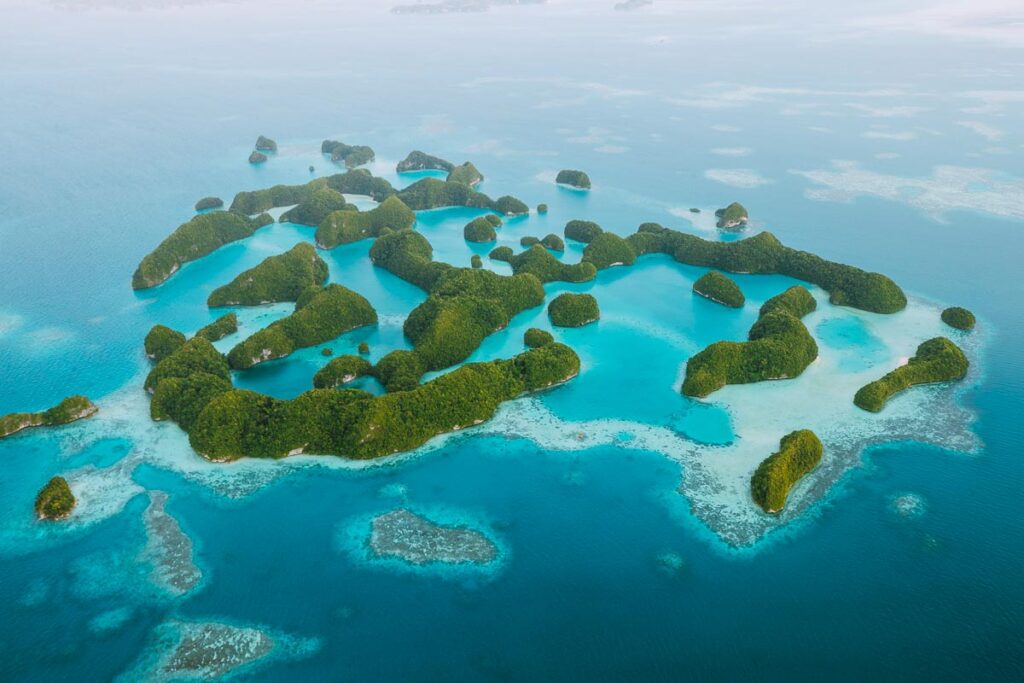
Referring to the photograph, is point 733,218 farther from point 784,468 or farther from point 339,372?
point 339,372

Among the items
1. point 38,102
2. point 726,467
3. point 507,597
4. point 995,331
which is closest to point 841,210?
point 995,331

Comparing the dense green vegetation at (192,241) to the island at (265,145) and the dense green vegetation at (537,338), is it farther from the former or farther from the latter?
the dense green vegetation at (537,338)

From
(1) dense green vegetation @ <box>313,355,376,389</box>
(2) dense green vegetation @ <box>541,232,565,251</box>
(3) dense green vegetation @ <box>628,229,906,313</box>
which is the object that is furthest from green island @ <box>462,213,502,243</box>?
(1) dense green vegetation @ <box>313,355,376,389</box>

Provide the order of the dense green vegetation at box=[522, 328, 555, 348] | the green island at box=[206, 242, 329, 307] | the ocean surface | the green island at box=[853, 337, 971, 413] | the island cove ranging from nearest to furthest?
the ocean surface < the island cove < the green island at box=[853, 337, 971, 413] < the dense green vegetation at box=[522, 328, 555, 348] < the green island at box=[206, 242, 329, 307]

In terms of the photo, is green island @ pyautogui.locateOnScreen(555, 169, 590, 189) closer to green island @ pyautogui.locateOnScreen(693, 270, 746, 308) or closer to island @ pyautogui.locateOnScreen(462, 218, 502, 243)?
island @ pyautogui.locateOnScreen(462, 218, 502, 243)

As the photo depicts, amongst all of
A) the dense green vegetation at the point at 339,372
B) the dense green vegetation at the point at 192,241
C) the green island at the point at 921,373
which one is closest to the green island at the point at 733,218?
the green island at the point at 921,373
